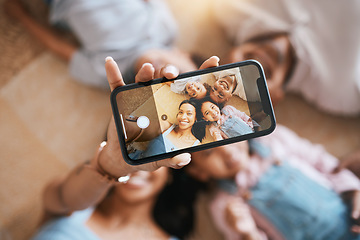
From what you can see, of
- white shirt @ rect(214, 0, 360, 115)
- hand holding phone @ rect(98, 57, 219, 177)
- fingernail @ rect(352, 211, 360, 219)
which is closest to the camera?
hand holding phone @ rect(98, 57, 219, 177)

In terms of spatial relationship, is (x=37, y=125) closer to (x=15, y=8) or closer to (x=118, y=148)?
(x=15, y=8)

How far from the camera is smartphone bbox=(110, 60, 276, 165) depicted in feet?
1.36

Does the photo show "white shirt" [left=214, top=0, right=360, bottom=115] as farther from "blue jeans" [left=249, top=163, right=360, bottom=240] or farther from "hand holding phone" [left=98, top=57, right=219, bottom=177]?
"hand holding phone" [left=98, top=57, right=219, bottom=177]

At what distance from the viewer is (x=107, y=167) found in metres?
0.48

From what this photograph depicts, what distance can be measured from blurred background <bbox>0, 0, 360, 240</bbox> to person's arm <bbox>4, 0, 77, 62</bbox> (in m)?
0.03

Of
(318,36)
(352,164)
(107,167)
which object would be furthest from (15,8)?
(352,164)

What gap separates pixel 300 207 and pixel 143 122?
23.3 inches

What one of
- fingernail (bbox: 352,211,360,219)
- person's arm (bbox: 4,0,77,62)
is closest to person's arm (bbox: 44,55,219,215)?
person's arm (bbox: 4,0,77,62)

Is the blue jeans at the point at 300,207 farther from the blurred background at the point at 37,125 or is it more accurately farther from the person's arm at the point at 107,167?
the person's arm at the point at 107,167

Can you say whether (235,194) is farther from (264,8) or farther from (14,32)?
(14,32)

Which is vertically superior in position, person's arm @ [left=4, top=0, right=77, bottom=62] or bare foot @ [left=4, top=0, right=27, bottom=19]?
bare foot @ [left=4, top=0, right=27, bottom=19]

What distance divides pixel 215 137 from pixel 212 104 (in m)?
0.05

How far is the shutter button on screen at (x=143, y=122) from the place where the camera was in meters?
0.42

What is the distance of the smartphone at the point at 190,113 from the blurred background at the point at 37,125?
451 mm
